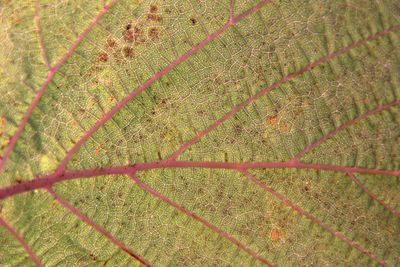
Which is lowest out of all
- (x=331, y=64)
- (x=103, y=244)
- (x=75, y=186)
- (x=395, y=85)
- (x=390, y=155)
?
(x=390, y=155)

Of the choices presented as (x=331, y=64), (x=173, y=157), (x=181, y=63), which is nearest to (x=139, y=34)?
(x=181, y=63)

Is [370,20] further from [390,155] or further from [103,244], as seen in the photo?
[103,244]

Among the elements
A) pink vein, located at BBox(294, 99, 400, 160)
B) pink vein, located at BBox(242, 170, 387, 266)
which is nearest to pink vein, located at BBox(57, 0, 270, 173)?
pink vein, located at BBox(242, 170, 387, 266)

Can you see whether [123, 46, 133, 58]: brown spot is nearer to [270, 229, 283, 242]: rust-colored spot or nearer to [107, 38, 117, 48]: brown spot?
[107, 38, 117, 48]: brown spot

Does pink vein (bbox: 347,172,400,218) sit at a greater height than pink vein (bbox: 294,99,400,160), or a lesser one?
lesser

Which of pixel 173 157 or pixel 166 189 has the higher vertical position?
pixel 173 157

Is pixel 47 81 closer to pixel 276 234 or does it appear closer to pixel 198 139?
pixel 198 139
